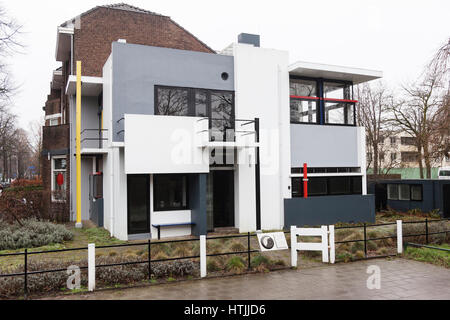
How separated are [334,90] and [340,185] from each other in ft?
13.8

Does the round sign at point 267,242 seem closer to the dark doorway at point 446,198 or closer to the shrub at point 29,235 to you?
the shrub at point 29,235

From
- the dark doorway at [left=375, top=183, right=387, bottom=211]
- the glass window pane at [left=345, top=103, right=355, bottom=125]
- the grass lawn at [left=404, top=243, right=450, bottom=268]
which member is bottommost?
the grass lawn at [left=404, top=243, right=450, bottom=268]

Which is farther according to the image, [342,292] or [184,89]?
[184,89]

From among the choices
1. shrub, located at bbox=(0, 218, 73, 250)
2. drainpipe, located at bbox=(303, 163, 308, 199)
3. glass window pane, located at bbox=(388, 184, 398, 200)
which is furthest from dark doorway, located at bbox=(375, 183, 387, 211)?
shrub, located at bbox=(0, 218, 73, 250)

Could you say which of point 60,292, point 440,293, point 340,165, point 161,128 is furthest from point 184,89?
point 440,293

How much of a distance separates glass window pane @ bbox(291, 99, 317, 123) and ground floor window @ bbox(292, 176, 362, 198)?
253cm

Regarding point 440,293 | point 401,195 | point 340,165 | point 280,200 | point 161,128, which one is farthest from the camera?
point 401,195

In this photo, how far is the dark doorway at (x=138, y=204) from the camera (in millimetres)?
13938

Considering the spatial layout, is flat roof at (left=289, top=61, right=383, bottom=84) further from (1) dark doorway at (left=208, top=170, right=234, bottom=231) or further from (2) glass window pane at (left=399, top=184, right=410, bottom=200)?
(2) glass window pane at (left=399, top=184, right=410, bottom=200)

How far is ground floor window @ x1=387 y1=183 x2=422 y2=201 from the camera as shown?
68.1ft

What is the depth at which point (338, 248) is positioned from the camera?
1134cm

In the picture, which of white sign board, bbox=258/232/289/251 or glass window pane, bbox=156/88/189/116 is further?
glass window pane, bbox=156/88/189/116
